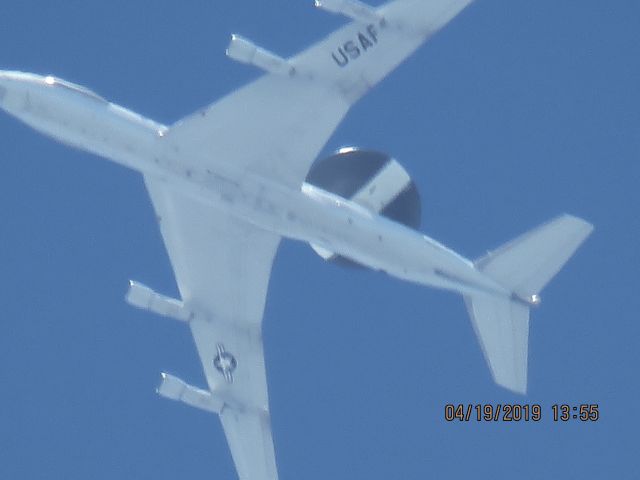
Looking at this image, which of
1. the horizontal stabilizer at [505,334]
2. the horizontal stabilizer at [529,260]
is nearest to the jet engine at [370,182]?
the horizontal stabilizer at [529,260]

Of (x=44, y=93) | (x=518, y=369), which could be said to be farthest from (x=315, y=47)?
(x=518, y=369)

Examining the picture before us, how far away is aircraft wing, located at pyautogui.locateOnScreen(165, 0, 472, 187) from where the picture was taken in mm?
66750

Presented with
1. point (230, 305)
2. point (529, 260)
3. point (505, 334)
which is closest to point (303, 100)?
point (230, 305)

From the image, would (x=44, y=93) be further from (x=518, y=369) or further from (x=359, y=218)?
(x=518, y=369)

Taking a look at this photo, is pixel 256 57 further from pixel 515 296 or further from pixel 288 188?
pixel 515 296

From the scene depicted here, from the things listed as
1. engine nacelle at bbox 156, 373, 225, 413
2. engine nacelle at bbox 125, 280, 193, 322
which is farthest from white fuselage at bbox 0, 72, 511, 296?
engine nacelle at bbox 156, 373, 225, 413

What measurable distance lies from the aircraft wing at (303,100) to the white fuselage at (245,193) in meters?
0.83

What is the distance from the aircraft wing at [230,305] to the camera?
244 feet

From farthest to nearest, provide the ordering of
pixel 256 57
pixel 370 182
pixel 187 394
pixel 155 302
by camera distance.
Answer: pixel 187 394 → pixel 155 302 → pixel 370 182 → pixel 256 57

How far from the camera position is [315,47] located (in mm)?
67625

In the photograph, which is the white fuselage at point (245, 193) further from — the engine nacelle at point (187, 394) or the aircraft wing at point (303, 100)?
the engine nacelle at point (187, 394)

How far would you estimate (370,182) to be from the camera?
73062 mm

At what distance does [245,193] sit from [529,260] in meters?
14.2

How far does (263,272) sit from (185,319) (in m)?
4.77
